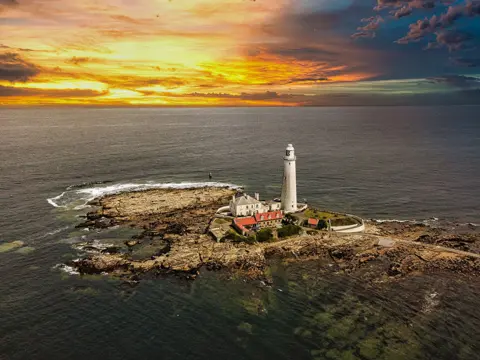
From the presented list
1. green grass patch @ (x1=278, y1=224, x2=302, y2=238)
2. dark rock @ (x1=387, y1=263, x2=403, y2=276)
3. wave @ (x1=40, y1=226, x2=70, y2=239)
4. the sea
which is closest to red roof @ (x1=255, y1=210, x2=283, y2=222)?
green grass patch @ (x1=278, y1=224, x2=302, y2=238)

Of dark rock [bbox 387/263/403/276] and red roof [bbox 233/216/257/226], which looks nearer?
dark rock [bbox 387/263/403/276]

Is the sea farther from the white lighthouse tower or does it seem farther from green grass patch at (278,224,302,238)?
the white lighthouse tower

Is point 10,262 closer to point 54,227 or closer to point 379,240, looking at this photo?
point 54,227

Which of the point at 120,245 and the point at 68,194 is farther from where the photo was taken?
the point at 68,194

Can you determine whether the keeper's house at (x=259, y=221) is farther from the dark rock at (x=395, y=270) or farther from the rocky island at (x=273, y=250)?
the dark rock at (x=395, y=270)

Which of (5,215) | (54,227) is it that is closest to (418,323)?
(54,227)

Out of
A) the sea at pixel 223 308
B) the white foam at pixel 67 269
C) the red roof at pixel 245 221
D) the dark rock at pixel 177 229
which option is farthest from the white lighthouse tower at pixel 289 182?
the white foam at pixel 67 269
